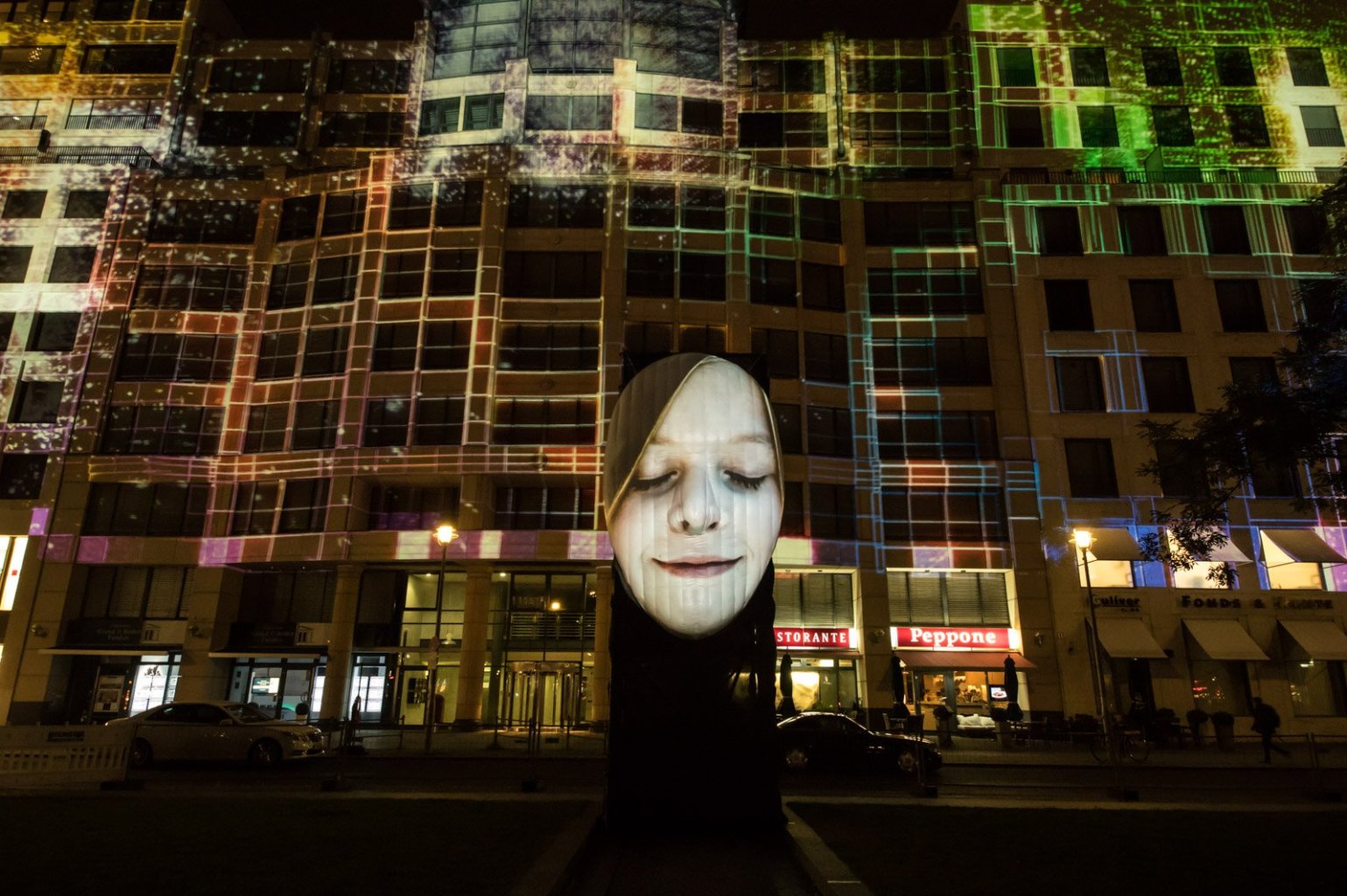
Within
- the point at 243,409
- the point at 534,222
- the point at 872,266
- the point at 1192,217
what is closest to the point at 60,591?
the point at 243,409

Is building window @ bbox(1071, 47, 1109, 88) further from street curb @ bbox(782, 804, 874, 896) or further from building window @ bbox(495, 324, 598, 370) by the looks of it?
street curb @ bbox(782, 804, 874, 896)

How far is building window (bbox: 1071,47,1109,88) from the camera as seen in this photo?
1549 inches

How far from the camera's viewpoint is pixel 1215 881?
26.3 ft

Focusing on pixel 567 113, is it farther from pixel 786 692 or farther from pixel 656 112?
pixel 786 692

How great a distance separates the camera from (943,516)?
34344 mm

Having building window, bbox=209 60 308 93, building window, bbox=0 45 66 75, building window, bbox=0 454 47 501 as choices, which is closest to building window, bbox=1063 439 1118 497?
building window, bbox=209 60 308 93

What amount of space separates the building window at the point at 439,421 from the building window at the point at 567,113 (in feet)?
45.4

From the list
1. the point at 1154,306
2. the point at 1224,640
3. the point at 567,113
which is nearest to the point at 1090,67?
the point at 1154,306

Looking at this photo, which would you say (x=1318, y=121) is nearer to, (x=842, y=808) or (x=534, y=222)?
(x=534, y=222)

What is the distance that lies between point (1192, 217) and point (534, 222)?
94.9ft

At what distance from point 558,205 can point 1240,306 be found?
29.8 m

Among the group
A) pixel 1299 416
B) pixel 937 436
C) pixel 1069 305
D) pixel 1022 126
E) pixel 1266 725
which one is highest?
pixel 1022 126

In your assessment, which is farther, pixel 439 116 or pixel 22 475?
pixel 439 116

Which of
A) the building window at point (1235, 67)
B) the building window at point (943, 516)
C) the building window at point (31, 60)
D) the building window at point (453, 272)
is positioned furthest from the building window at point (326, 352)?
the building window at point (1235, 67)
